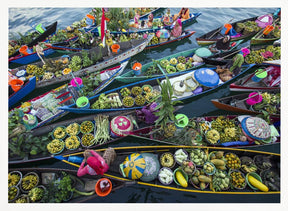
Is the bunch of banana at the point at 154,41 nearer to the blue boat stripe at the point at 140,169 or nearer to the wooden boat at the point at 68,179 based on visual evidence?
the blue boat stripe at the point at 140,169

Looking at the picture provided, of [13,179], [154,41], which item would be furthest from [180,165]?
[154,41]

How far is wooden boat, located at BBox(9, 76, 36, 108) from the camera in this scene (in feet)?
→ 38.3

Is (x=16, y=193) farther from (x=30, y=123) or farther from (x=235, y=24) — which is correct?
(x=235, y=24)

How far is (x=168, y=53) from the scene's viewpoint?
57.0 ft

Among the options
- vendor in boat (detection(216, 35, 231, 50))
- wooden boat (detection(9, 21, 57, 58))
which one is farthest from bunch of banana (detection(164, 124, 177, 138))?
wooden boat (detection(9, 21, 57, 58))

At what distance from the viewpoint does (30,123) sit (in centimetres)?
980

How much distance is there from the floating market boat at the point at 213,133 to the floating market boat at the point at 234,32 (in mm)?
10406

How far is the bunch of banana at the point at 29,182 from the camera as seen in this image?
7.73 metres

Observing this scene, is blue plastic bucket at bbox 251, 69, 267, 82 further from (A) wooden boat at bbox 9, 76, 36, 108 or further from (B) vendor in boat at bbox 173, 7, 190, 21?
(A) wooden boat at bbox 9, 76, 36, 108

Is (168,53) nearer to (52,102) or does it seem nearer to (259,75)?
(259,75)

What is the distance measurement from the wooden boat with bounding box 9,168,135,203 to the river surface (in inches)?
43.8

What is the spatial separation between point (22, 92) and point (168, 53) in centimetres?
1490

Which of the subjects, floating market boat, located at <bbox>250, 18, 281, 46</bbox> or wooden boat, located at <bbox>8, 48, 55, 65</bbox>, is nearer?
wooden boat, located at <bbox>8, 48, 55, 65</bbox>

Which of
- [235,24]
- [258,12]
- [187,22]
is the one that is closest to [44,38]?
[187,22]
